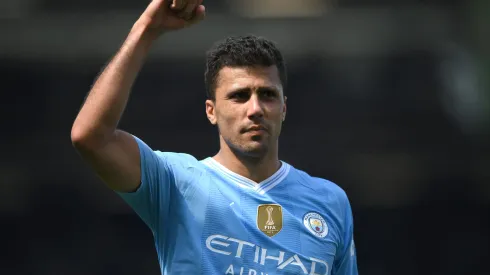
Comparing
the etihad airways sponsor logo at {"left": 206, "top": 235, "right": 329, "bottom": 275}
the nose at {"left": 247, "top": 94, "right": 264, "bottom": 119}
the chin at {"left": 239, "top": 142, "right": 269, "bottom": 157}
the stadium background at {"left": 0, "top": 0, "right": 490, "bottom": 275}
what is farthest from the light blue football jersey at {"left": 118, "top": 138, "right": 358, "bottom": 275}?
the stadium background at {"left": 0, "top": 0, "right": 490, "bottom": 275}

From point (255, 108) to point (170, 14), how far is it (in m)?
0.56

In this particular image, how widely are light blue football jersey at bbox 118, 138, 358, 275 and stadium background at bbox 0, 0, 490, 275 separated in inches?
133

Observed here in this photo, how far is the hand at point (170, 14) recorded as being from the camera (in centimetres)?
276

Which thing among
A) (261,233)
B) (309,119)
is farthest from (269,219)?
(309,119)

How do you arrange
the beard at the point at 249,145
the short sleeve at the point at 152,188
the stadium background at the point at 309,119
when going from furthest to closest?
the stadium background at the point at 309,119 → the beard at the point at 249,145 → the short sleeve at the point at 152,188

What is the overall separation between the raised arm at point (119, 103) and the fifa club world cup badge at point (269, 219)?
1.69 ft

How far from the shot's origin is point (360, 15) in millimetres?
7000

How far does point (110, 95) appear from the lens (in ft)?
A: 8.80

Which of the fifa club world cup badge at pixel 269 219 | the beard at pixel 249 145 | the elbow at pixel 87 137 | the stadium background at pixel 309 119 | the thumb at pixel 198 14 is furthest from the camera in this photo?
the stadium background at pixel 309 119

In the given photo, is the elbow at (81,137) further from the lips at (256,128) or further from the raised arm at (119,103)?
the lips at (256,128)

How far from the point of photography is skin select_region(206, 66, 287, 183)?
3197 mm

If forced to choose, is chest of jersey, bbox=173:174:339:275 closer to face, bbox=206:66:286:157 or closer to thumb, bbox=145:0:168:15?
face, bbox=206:66:286:157

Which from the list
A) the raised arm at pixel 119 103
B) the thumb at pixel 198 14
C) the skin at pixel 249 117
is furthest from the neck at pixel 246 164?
the thumb at pixel 198 14

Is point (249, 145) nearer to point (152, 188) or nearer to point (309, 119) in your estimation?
point (152, 188)
